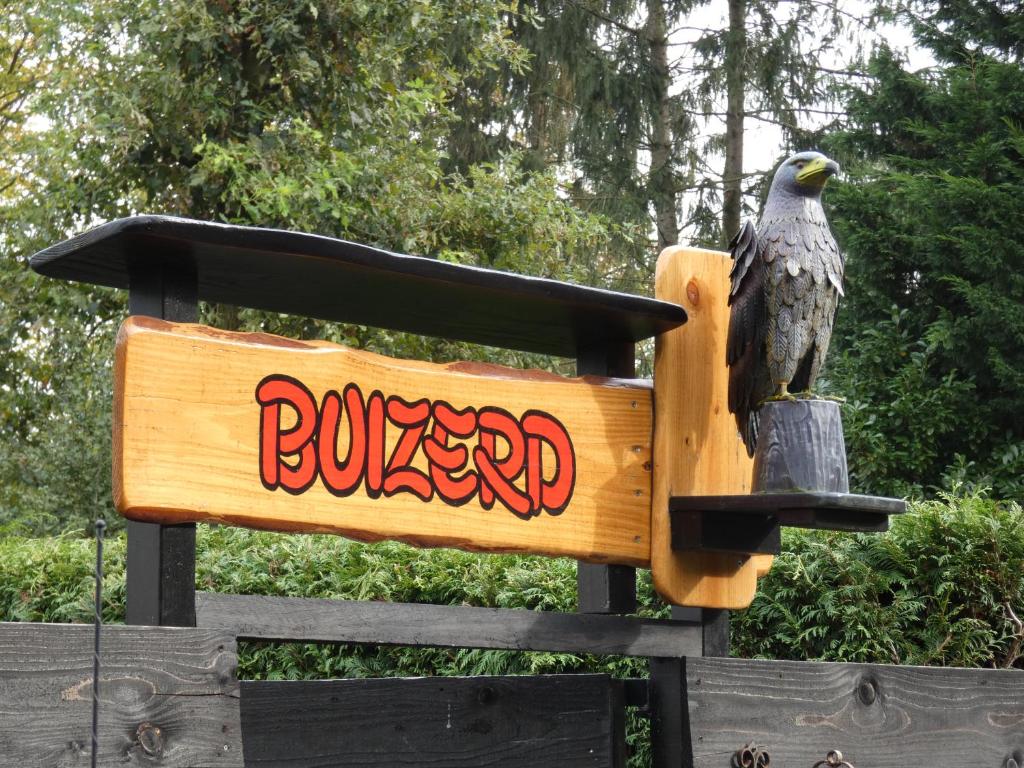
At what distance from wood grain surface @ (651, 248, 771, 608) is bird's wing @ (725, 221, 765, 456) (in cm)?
8

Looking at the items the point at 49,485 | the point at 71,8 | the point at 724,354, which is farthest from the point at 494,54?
the point at 724,354

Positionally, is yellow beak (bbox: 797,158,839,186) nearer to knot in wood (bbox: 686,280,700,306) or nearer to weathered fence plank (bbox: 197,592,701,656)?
knot in wood (bbox: 686,280,700,306)

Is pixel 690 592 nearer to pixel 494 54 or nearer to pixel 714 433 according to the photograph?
pixel 714 433

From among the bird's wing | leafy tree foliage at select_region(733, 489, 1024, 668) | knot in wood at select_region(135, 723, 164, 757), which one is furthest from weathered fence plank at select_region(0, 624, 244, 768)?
leafy tree foliage at select_region(733, 489, 1024, 668)

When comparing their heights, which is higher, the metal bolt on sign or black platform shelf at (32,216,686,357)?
black platform shelf at (32,216,686,357)

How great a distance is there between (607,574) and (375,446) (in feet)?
2.32

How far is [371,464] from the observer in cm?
224

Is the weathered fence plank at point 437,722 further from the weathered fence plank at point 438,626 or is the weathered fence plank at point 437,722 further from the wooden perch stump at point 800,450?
the wooden perch stump at point 800,450

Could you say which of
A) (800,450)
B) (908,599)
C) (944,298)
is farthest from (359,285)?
(944,298)

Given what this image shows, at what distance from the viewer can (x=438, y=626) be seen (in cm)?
237

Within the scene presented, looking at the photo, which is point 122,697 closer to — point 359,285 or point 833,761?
point 359,285

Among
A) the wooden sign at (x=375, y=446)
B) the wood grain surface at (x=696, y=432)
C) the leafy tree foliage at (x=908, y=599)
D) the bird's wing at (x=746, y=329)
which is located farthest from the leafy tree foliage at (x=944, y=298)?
the wooden sign at (x=375, y=446)

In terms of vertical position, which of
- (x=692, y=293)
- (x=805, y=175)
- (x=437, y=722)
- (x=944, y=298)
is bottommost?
(x=437, y=722)

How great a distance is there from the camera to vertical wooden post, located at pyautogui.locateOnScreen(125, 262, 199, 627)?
79.7 inches
